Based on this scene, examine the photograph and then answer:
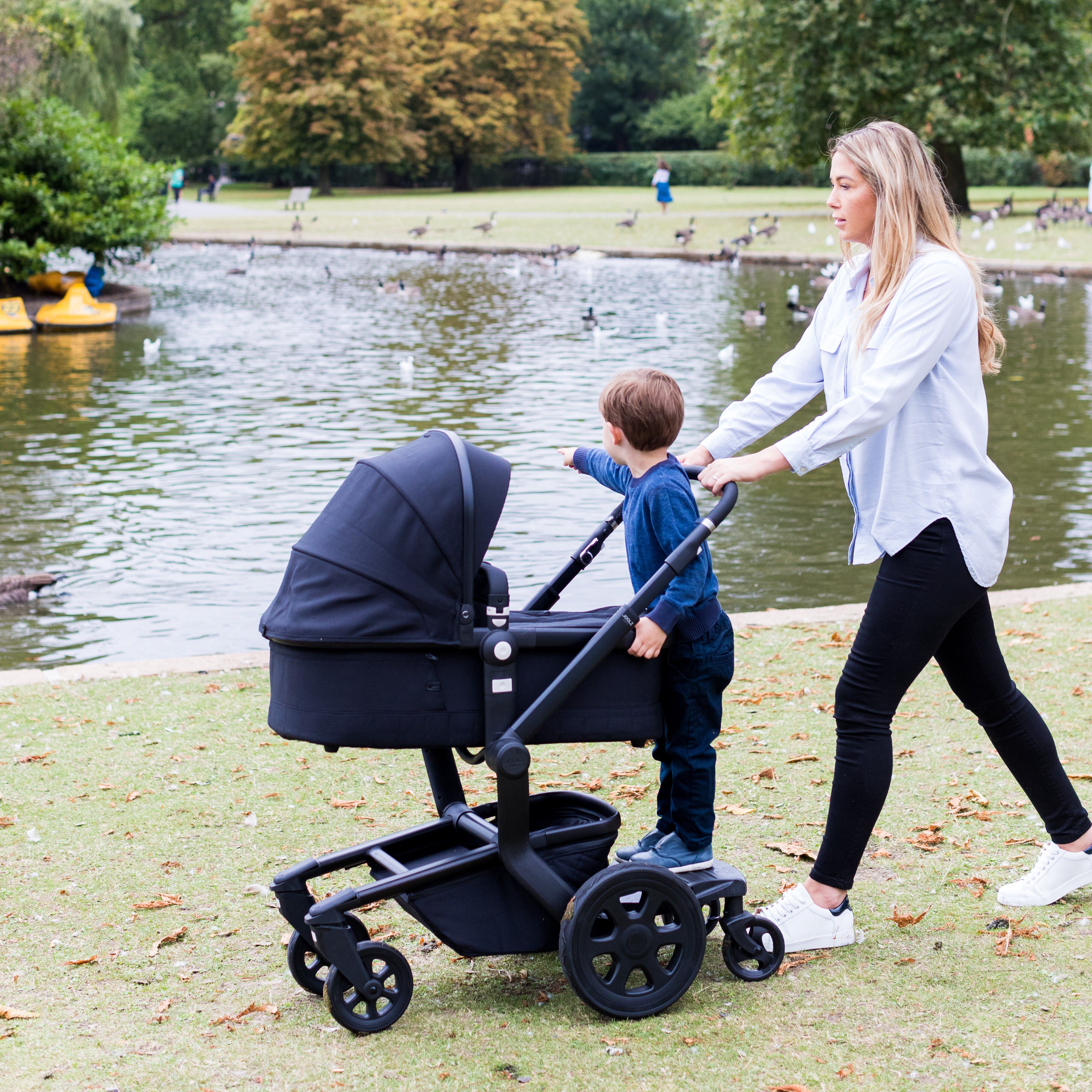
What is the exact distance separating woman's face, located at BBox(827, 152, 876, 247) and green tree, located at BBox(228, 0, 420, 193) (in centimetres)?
6103

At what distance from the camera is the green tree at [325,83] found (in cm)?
6122

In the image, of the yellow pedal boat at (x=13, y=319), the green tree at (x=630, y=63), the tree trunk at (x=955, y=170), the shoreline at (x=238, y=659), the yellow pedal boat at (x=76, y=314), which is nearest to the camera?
the shoreline at (x=238, y=659)

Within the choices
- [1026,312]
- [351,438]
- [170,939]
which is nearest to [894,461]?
[170,939]

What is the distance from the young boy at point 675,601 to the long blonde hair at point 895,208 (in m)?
0.51

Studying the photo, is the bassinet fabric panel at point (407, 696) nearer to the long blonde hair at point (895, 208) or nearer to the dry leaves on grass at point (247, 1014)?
the dry leaves on grass at point (247, 1014)

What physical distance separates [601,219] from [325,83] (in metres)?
25.6

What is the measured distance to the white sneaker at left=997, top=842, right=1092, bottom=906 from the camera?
11.6 ft

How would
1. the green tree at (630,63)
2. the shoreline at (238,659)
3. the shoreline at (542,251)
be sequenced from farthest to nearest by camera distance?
the green tree at (630,63) < the shoreline at (542,251) < the shoreline at (238,659)

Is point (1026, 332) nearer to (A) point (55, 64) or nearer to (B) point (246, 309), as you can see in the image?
(B) point (246, 309)

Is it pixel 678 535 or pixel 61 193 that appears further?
pixel 61 193

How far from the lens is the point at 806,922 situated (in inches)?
131

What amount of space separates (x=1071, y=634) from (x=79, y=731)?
4162mm

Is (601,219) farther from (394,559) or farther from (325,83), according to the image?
(394,559)

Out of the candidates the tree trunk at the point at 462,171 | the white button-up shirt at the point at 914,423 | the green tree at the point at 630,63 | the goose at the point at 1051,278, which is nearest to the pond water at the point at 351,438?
the goose at the point at 1051,278
